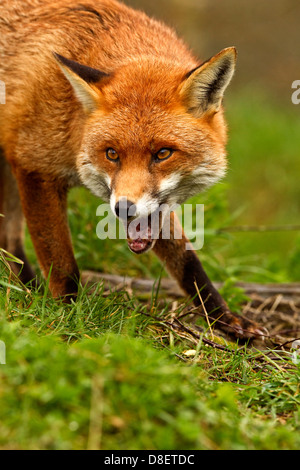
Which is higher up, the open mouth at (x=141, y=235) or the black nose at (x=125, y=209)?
the black nose at (x=125, y=209)

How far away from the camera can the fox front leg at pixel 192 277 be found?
14.1ft

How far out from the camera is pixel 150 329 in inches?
138

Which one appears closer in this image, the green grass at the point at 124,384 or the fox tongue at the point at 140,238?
the green grass at the point at 124,384

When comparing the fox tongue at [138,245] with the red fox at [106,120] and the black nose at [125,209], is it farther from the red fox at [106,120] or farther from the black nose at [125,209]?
the black nose at [125,209]

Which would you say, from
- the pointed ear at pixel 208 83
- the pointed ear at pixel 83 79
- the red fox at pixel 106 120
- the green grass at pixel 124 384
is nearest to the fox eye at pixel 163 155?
the red fox at pixel 106 120

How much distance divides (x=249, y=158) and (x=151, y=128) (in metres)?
6.38

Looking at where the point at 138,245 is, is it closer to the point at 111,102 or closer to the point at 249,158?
the point at 111,102

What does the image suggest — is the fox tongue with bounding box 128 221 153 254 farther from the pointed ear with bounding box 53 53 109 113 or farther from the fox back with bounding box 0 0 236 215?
the pointed ear with bounding box 53 53 109 113

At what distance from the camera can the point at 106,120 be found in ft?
11.8

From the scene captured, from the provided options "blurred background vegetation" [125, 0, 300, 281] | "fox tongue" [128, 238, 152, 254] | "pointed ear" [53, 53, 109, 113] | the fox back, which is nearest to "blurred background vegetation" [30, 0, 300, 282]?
"blurred background vegetation" [125, 0, 300, 281]

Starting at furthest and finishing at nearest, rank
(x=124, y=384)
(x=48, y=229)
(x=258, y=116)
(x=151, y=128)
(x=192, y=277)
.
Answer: (x=258, y=116), (x=192, y=277), (x=48, y=229), (x=151, y=128), (x=124, y=384)

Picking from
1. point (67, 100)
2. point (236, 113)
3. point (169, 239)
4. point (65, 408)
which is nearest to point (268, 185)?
point (236, 113)

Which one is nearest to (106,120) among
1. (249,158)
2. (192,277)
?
(192,277)

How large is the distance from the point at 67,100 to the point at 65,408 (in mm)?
2306
